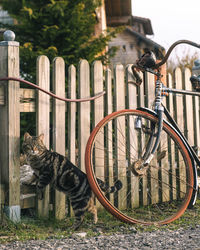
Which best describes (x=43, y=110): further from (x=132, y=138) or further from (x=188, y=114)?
(x=188, y=114)

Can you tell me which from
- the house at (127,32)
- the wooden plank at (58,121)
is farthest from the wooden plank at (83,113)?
the house at (127,32)

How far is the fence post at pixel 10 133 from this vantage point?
3.04 meters

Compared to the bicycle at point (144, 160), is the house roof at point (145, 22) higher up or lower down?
higher up

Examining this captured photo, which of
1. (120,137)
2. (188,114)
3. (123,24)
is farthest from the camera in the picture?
(123,24)

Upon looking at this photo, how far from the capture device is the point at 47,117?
3281mm

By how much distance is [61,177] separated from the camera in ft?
10.1

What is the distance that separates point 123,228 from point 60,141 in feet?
3.40

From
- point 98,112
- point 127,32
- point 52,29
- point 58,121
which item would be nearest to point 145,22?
Result: point 127,32

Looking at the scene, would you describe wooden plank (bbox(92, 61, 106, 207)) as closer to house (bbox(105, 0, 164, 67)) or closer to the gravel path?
the gravel path

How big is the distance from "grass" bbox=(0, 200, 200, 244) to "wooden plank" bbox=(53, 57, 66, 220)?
13cm

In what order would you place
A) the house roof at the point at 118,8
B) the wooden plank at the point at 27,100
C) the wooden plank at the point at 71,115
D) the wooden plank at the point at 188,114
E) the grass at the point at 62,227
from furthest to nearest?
1. the house roof at the point at 118,8
2. the wooden plank at the point at 188,114
3. the wooden plank at the point at 71,115
4. the wooden plank at the point at 27,100
5. the grass at the point at 62,227

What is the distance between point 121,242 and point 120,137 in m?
1.48

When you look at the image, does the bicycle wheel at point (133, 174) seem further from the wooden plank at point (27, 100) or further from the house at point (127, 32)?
the house at point (127, 32)

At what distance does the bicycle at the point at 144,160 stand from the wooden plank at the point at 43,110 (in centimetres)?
53
